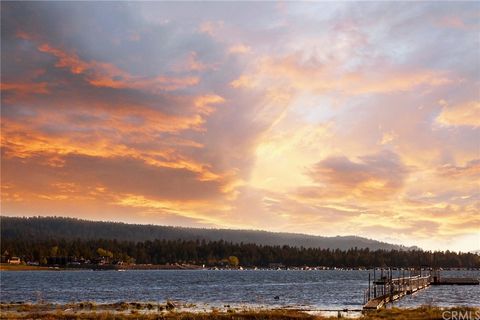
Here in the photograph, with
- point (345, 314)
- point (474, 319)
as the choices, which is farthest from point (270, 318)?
point (474, 319)

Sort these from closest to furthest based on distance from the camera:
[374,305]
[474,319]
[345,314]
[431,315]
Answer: [474,319] → [431,315] → [345,314] → [374,305]

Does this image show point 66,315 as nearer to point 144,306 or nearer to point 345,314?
point 144,306

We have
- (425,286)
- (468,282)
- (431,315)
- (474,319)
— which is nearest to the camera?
(474,319)

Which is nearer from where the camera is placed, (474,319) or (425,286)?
(474,319)

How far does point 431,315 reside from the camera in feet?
220

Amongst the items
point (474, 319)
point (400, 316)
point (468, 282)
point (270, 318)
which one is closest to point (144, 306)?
point (270, 318)

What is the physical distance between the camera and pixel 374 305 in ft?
282

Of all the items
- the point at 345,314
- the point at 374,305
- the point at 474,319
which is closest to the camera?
the point at 474,319

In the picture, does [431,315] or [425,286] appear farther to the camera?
[425,286]

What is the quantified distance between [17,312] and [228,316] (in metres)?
27.0

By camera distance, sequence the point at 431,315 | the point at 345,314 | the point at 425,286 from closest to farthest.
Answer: the point at 431,315 → the point at 345,314 → the point at 425,286

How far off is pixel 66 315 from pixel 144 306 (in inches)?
755

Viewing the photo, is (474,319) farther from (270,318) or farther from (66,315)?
(66,315)

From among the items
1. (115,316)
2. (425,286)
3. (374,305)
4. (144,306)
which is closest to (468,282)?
(425,286)
